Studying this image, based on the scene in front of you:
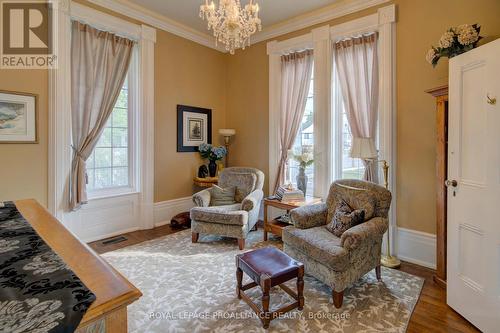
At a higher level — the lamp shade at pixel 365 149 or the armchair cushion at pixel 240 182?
the lamp shade at pixel 365 149

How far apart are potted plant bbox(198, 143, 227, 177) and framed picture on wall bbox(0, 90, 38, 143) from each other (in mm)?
2310

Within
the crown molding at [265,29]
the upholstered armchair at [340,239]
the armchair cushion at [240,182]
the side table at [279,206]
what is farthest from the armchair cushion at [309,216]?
the crown molding at [265,29]

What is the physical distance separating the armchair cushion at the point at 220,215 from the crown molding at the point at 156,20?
287 centimetres

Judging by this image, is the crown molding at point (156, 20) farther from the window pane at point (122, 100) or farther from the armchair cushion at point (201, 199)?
the armchair cushion at point (201, 199)

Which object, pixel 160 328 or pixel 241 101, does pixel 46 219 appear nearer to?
pixel 160 328

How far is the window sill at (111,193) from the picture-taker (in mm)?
3677

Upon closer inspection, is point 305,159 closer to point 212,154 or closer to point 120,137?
point 212,154

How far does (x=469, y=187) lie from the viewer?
6.66 feet

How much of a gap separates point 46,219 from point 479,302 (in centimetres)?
293

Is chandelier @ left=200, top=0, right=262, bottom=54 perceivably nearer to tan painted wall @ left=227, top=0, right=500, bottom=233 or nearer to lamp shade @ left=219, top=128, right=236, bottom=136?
tan painted wall @ left=227, top=0, right=500, bottom=233

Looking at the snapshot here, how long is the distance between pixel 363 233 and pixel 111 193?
3.36 meters

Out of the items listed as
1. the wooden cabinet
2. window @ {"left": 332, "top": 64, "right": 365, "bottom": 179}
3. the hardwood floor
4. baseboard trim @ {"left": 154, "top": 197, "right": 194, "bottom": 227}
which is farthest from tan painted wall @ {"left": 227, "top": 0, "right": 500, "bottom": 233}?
baseboard trim @ {"left": 154, "top": 197, "right": 194, "bottom": 227}

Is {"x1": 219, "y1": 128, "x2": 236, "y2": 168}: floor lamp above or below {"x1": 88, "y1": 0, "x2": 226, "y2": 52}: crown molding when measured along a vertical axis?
below

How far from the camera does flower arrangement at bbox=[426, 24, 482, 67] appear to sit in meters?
2.23
